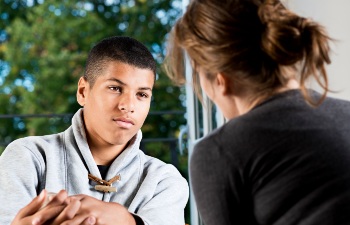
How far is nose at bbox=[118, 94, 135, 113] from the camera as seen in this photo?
1549 millimetres

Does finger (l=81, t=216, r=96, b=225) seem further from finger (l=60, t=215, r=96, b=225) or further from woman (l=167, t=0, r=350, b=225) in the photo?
woman (l=167, t=0, r=350, b=225)

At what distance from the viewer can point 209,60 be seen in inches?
39.0

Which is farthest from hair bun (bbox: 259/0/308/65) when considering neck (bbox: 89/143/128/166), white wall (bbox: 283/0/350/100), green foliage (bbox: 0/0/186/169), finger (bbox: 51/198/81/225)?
green foliage (bbox: 0/0/186/169)

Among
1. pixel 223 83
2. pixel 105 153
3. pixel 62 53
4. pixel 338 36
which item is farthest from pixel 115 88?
pixel 62 53

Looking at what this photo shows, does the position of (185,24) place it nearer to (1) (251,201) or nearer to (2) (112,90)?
(1) (251,201)

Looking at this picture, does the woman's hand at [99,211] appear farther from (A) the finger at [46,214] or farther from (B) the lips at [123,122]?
(B) the lips at [123,122]

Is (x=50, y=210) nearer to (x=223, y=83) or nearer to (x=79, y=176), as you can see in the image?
(x=79, y=176)

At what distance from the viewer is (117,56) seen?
5.38ft

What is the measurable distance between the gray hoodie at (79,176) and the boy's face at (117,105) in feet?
0.13

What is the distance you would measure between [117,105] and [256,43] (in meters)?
0.65

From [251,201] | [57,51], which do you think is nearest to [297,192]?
[251,201]

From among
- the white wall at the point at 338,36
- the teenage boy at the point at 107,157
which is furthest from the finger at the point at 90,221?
the white wall at the point at 338,36

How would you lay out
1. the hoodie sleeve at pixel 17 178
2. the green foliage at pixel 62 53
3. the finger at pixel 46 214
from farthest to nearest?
the green foliage at pixel 62 53
the hoodie sleeve at pixel 17 178
the finger at pixel 46 214

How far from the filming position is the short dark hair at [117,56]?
1.63 metres
